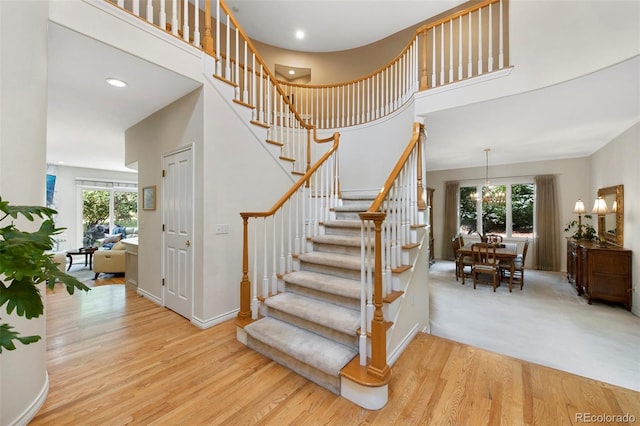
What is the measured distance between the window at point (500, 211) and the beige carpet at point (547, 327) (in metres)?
2.29

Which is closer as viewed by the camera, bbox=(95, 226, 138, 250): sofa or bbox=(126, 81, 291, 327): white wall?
bbox=(126, 81, 291, 327): white wall

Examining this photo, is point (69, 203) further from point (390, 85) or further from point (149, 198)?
point (390, 85)

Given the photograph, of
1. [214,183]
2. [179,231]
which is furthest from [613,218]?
[179,231]

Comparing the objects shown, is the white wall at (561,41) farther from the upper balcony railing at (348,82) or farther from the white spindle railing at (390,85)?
the white spindle railing at (390,85)

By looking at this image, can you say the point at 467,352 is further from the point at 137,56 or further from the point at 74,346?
the point at 137,56

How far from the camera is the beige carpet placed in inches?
105

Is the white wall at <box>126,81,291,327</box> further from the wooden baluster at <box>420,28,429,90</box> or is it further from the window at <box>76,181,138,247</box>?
the window at <box>76,181,138,247</box>

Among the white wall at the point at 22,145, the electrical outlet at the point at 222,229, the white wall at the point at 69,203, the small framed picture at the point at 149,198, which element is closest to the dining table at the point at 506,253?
the electrical outlet at the point at 222,229

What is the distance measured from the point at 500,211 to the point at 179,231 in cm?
794

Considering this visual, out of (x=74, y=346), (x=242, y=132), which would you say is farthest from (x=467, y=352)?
(x=74, y=346)

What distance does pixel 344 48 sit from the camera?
6324mm

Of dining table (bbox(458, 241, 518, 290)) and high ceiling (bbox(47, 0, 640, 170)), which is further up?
high ceiling (bbox(47, 0, 640, 170))

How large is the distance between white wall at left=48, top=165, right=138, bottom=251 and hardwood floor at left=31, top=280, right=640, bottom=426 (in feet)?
22.1

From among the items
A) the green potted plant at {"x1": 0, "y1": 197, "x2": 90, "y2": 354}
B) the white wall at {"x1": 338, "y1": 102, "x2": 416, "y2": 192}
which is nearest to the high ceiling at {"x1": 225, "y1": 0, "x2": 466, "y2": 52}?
the white wall at {"x1": 338, "y1": 102, "x2": 416, "y2": 192}
